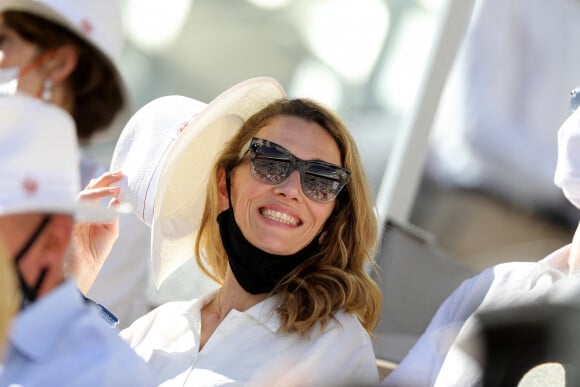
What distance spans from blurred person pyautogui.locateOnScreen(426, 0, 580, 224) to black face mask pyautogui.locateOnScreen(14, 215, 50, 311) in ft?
11.2

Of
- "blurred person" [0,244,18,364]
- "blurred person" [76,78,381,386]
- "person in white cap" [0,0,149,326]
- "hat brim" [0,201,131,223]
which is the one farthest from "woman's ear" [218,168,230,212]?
"blurred person" [0,244,18,364]

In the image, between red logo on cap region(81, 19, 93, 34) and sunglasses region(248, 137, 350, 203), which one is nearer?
red logo on cap region(81, 19, 93, 34)

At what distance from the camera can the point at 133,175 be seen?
137 inches

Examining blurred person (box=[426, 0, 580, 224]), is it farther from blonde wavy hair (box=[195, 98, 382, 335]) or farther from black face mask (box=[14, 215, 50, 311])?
black face mask (box=[14, 215, 50, 311])

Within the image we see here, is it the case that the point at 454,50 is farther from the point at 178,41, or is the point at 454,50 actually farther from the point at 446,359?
the point at 178,41

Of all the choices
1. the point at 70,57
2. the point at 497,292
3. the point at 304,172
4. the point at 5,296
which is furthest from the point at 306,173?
the point at 5,296

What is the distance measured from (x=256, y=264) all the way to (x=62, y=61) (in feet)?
3.36

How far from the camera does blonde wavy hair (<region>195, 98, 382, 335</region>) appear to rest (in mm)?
3270

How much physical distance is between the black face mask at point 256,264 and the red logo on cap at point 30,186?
131 cm

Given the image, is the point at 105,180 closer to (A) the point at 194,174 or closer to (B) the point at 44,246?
(A) the point at 194,174

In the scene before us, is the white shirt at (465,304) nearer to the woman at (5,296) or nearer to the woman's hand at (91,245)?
the woman's hand at (91,245)

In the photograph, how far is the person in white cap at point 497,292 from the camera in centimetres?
316

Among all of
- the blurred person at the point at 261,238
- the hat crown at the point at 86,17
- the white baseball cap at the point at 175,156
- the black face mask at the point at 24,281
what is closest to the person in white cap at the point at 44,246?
the black face mask at the point at 24,281

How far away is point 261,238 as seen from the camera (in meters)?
3.29
